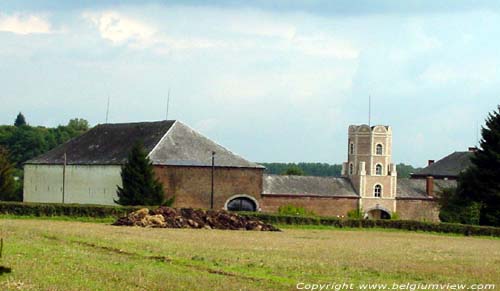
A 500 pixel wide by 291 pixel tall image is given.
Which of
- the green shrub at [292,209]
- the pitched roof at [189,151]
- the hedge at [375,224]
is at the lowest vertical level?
the hedge at [375,224]

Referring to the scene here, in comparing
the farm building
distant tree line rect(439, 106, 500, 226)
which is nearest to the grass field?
distant tree line rect(439, 106, 500, 226)

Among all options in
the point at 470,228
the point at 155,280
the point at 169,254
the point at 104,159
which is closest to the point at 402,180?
the point at 104,159

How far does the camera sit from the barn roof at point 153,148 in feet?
310

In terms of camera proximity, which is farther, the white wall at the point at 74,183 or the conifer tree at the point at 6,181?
the conifer tree at the point at 6,181

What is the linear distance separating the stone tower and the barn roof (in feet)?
61.1

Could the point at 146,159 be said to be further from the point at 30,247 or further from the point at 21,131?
the point at 21,131

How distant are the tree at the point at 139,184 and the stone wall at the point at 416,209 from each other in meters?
34.0

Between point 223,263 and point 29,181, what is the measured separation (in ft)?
257

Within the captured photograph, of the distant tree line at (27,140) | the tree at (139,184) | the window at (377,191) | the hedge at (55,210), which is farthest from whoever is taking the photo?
the distant tree line at (27,140)

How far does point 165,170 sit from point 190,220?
116ft

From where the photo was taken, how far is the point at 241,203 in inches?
3858

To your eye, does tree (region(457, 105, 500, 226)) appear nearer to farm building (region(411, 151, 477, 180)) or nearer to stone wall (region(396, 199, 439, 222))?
stone wall (region(396, 199, 439, 222))

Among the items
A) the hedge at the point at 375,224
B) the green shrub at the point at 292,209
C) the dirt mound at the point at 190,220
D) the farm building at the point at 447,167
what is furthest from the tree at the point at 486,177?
the farm building at the point at 447,167

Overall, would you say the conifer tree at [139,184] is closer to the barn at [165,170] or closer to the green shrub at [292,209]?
the barn at [165,170]
